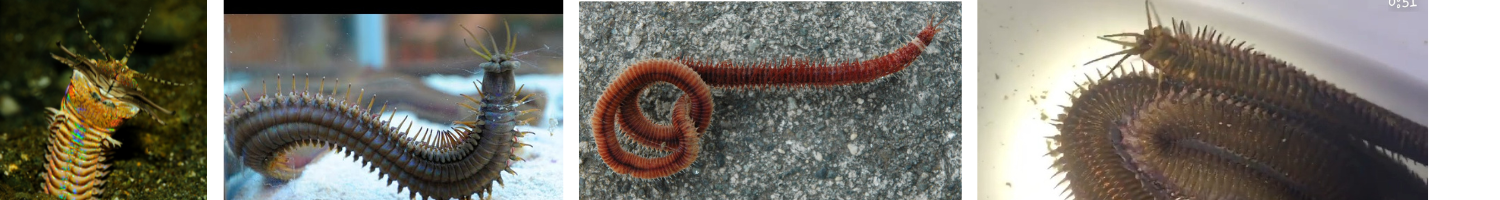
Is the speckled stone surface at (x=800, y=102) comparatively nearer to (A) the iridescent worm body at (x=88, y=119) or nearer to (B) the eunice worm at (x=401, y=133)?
(B) the eunice worm at (x=401, y=133)

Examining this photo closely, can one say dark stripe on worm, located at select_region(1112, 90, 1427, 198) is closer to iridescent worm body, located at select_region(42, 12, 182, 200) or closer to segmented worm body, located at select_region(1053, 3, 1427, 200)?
segmented worm body, located at select_region(1053, 3, 1427, 200)

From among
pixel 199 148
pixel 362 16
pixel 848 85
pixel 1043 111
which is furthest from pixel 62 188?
pixel 1043 111

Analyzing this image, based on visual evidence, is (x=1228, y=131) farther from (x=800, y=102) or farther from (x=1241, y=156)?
(x=800, y=102)

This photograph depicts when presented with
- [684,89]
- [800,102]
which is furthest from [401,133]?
[800,102]

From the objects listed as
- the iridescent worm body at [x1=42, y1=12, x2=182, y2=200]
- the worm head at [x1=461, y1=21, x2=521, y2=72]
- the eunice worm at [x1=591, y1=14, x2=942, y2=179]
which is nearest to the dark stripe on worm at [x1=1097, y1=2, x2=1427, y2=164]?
the eunice worm at [x1=591, y1=14, x2=942, y2=179]

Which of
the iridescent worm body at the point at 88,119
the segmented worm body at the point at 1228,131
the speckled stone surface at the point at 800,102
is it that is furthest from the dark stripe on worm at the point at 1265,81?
the iridescent worm body at the point at 88,119
